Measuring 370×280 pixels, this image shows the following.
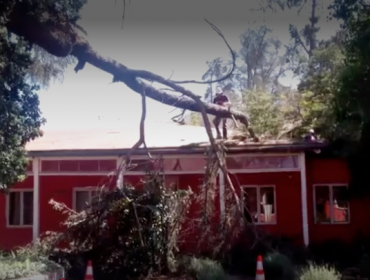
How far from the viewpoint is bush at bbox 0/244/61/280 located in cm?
1002

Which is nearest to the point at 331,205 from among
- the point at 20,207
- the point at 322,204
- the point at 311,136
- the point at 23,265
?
the point at 322,204

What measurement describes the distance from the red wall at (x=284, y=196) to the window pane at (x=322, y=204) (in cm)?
85

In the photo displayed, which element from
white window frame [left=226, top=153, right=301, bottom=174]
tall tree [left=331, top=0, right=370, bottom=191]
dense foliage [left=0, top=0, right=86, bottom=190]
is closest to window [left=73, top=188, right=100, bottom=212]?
dense foliage [left=0, top=0, right=86, bottom=190]

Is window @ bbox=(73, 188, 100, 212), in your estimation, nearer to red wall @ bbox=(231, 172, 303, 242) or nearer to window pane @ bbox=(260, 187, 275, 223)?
red wall @ bbox=(231, 172, 303, 242)

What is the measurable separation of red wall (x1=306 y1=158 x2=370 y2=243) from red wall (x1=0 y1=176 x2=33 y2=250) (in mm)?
9504

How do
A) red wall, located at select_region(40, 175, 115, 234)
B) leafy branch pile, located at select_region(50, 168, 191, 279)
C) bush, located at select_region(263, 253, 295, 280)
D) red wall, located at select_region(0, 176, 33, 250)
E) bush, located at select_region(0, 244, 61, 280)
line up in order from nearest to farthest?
bush, located at select_region(0, 244, 61, 280), bush, located at select_region(263, 253, 295, 280), leafy branch pile, located at select_region(50, 168, 191, 279), red wall, located at select_region(40, 175, 115, 234), red wall, located at select_region(0, 176, 33, 250)

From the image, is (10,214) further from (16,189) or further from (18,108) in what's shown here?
(18,108)

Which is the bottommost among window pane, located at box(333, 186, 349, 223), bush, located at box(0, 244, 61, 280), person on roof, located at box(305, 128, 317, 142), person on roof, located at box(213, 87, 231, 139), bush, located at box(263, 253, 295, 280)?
bush, located at box(263, 253, 295, 280)

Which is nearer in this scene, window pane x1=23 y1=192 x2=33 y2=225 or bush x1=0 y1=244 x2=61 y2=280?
bush x1=0 y1=244 x2=61 y2=280

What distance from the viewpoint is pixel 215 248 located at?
45.4 feet

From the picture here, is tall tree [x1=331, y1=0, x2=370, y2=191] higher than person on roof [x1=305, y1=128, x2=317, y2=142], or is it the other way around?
tall tree [x1=331, y1=0, x2=370, y2=191]

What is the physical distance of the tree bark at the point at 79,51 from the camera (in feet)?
40.2

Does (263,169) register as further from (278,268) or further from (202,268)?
(202,268)

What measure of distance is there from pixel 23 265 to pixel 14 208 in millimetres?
9009
